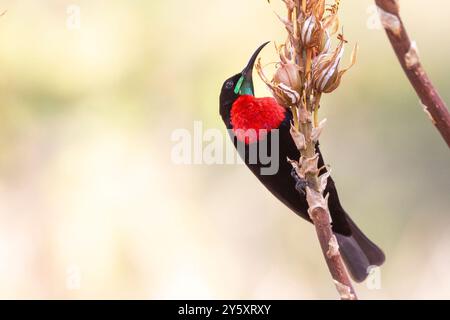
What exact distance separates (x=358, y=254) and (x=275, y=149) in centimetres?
66

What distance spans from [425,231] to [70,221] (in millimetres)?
2454

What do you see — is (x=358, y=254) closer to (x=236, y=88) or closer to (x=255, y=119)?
(x=255, y=119)

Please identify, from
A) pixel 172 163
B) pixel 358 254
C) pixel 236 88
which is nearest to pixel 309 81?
pixel 236 88

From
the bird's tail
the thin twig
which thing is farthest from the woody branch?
the bird's tail

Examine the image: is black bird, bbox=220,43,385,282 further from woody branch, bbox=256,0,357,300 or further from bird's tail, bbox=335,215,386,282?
woody branch, bbox=256,0,357,300

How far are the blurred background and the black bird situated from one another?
1.43 metres

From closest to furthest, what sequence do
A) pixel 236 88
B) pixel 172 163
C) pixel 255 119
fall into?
pixel 255 119 < pixel 236 88 < pixel 172 163

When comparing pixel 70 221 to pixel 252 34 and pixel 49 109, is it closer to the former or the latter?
pixel 49 109

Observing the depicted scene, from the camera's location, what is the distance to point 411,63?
46.4 inches

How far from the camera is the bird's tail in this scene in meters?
3.56

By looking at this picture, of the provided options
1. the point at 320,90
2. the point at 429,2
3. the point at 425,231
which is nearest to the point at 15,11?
the point at 429,2

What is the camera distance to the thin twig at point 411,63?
1.17 m

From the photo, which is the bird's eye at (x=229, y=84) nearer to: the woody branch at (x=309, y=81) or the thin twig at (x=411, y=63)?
the woody branch at (x=309, y=81)

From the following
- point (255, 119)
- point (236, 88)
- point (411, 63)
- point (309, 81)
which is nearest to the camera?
point (411, 63)
